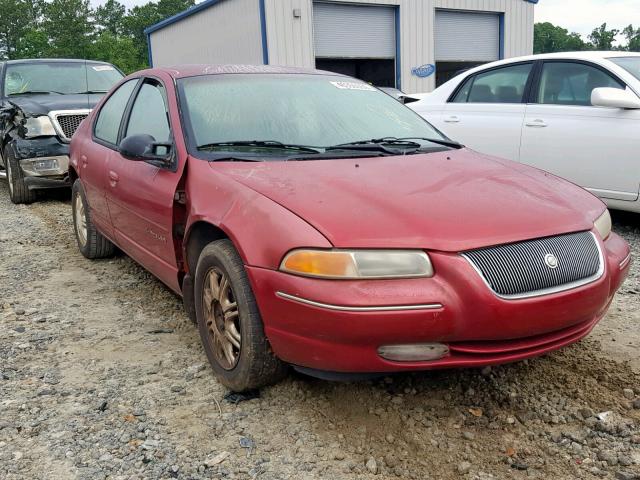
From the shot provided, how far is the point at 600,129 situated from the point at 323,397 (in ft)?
12.2

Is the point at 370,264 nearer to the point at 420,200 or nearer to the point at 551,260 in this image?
the point at 420,200

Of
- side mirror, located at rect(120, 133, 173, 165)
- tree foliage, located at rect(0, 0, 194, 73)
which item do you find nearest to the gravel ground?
side mirror, located at rect(120, 133, 173, 165)

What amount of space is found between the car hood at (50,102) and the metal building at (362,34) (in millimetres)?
11208

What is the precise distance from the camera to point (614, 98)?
5004 millimetres

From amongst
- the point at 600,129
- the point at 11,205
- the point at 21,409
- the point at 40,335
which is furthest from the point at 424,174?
the point at 11,205

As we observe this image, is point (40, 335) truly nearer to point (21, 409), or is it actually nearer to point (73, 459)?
point (21, 409)

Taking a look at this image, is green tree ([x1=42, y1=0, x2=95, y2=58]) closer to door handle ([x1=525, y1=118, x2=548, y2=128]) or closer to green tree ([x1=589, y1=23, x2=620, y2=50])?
door handle ([x1=525, y1=118, x2=548, y2=128])

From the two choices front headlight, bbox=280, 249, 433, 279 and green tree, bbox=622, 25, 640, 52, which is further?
green tree, bbox=622, 25, 640, 52

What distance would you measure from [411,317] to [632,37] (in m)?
124

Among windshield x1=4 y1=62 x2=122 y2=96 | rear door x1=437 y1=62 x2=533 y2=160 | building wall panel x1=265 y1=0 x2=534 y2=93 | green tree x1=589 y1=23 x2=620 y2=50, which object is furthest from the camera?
green tree x1=589 y1=23 x2=620 y2=50

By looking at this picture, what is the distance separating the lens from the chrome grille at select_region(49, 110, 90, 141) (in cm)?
755

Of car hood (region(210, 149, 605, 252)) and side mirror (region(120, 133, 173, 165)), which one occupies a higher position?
side mirror (region(120, 133, 173, 165))

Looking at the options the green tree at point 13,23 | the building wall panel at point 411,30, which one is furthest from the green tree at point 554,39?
the building wall panel at point 411,30

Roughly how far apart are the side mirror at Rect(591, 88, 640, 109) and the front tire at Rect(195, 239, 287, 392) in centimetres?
362
